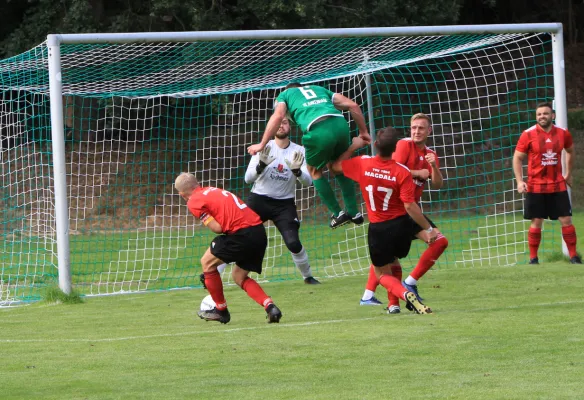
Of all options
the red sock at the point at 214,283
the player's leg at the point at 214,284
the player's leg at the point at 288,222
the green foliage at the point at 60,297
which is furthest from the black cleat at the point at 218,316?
the player's leg at the point at 288,222

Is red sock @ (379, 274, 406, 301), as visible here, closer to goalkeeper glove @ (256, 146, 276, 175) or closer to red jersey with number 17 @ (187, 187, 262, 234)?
red jersey with number 17 @ (187, 187, 262, 234)

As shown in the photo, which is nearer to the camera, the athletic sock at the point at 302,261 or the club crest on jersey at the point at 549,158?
the athletic sock at the point at 302,261

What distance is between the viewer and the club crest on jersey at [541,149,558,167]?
12.0 m

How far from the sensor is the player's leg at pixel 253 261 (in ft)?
28.1

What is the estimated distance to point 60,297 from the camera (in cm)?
1081

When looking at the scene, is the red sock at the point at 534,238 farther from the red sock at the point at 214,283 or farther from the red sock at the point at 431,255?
the red sock at the point at 214,283

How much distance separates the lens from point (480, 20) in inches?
1259

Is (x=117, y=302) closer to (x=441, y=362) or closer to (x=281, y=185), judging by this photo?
(x=281, y=185)

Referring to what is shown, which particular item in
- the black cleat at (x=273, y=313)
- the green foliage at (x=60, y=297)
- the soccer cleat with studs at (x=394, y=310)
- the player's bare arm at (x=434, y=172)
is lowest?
the green foliage at (x=60, y=297)

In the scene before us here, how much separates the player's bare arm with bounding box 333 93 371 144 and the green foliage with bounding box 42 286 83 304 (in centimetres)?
366

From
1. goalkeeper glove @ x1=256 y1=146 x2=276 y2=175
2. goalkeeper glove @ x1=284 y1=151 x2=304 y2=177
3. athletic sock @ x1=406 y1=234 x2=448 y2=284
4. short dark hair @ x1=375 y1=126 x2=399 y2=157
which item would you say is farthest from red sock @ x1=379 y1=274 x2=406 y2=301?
goalkeeper glove @ x1=256 y1=146 x2=276 y2=175

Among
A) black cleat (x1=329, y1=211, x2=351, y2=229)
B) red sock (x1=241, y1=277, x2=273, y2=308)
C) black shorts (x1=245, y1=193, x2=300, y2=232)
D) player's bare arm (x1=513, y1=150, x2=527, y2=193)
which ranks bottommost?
red sock (x1=241, y1=277, x2=273, y2=308)

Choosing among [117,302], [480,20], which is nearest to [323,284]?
[117,302]

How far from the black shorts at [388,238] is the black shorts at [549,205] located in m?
4.00
